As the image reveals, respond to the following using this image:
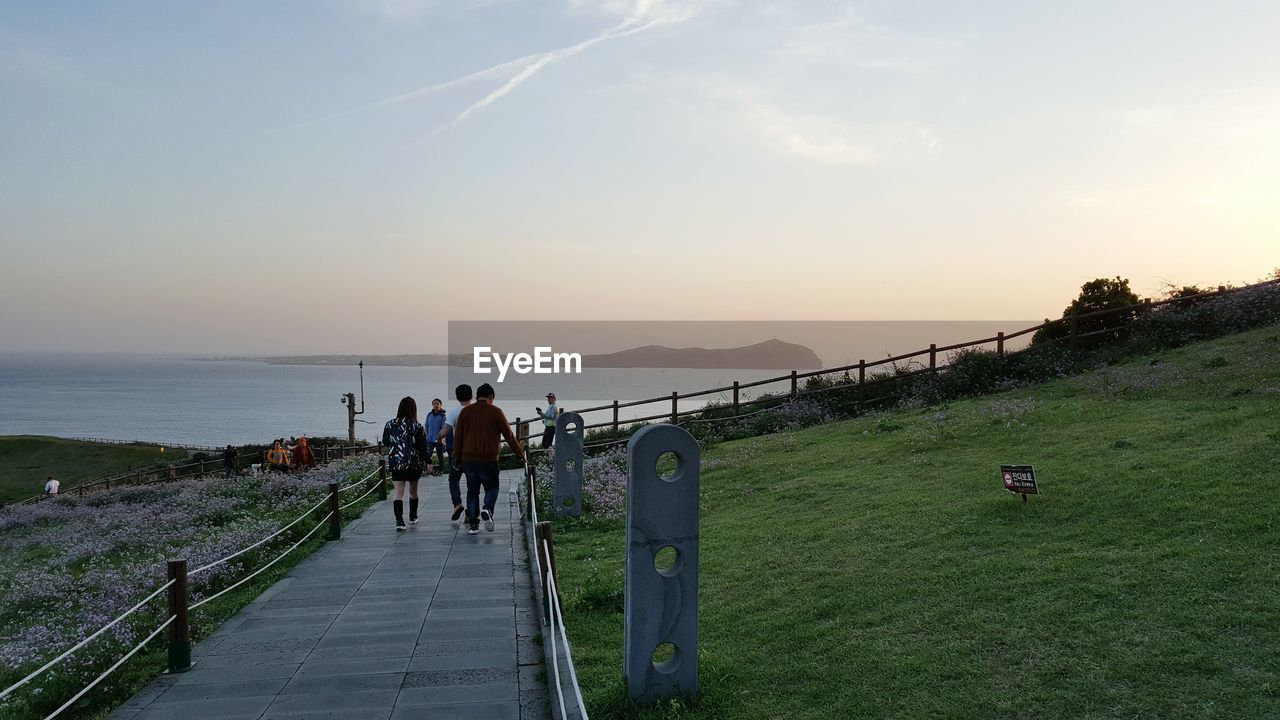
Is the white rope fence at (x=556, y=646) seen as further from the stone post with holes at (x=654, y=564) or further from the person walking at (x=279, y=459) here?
the person walking at (x=279, y=459)

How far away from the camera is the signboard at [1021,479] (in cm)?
862

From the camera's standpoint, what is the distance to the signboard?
28.3 ft

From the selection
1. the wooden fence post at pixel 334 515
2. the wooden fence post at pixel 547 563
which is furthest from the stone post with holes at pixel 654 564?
the wooden fence post at pixel 334 515

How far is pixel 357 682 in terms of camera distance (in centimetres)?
594

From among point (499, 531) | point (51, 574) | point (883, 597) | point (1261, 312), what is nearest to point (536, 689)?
point (883, 597)

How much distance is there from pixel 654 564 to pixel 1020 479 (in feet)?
17.5

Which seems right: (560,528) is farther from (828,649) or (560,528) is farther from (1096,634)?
(1096,634)

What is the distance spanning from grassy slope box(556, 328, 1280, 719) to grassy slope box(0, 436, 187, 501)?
233 feet

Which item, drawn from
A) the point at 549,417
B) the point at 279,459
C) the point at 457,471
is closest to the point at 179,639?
the point at 457,471

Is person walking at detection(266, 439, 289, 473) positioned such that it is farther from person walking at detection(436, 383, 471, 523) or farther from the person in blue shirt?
person walking at detection(436, 383, 471, 523)

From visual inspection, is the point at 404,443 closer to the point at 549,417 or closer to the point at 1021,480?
the point at 1021,480

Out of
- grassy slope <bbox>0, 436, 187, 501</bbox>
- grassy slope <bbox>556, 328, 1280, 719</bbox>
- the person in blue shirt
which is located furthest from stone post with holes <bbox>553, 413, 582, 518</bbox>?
grassy slope <bbox>0, 436, 187, 501</bbox>

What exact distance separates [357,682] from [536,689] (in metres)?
1.31

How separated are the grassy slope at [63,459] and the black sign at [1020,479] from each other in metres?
73.5
